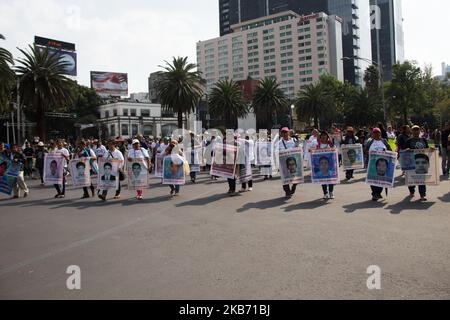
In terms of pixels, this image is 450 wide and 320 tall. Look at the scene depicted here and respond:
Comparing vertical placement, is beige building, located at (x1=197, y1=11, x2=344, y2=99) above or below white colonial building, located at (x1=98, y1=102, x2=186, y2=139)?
above

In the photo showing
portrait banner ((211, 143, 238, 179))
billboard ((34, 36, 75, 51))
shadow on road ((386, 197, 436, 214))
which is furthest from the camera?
billboard ((34, 36, 75, 51))

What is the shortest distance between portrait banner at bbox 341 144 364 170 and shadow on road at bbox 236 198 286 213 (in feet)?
19.5

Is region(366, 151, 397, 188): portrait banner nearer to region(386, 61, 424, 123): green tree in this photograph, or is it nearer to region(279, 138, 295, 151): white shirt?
region(279, 138, 295, 151): white shirt

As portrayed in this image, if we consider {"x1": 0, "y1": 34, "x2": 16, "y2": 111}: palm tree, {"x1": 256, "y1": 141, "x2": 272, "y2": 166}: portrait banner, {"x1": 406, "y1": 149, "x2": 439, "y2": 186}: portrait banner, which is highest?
{"x1": 0, "y1": 34, "x2": 16, "y2": 111}: palm tree

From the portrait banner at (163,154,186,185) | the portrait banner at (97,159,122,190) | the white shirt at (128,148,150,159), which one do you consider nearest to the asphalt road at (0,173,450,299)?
the portrait banner at (97,159,122,190)

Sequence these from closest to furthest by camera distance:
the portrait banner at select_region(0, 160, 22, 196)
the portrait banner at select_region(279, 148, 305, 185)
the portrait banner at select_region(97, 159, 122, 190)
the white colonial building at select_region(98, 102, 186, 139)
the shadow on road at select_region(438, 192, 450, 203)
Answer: the shadow on road at select_region(438, 192, 450, 203)
the portrait banner at select_region(279, 148, 305, 185)
the portrait banner at select_region(97, 159, 122, 190)
the portrait banner at select_region(0, 160, 22, 196)
the white colonial building at select_region(98, 102, 186, 139)

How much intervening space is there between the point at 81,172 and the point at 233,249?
29.3ft

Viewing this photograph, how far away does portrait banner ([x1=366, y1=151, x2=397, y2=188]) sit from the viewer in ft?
36.7

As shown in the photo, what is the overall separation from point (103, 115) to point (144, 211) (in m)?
105

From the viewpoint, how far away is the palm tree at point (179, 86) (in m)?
49.4

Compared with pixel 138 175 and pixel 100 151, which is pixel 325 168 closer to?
pixel 138 175

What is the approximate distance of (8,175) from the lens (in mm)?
14758

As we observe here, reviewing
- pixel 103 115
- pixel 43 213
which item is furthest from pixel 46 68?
pixel 103 115

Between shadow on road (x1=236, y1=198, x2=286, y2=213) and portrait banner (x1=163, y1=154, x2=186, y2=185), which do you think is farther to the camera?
portrait banner (x1=163, y1=154, x2=186, y2=185)
